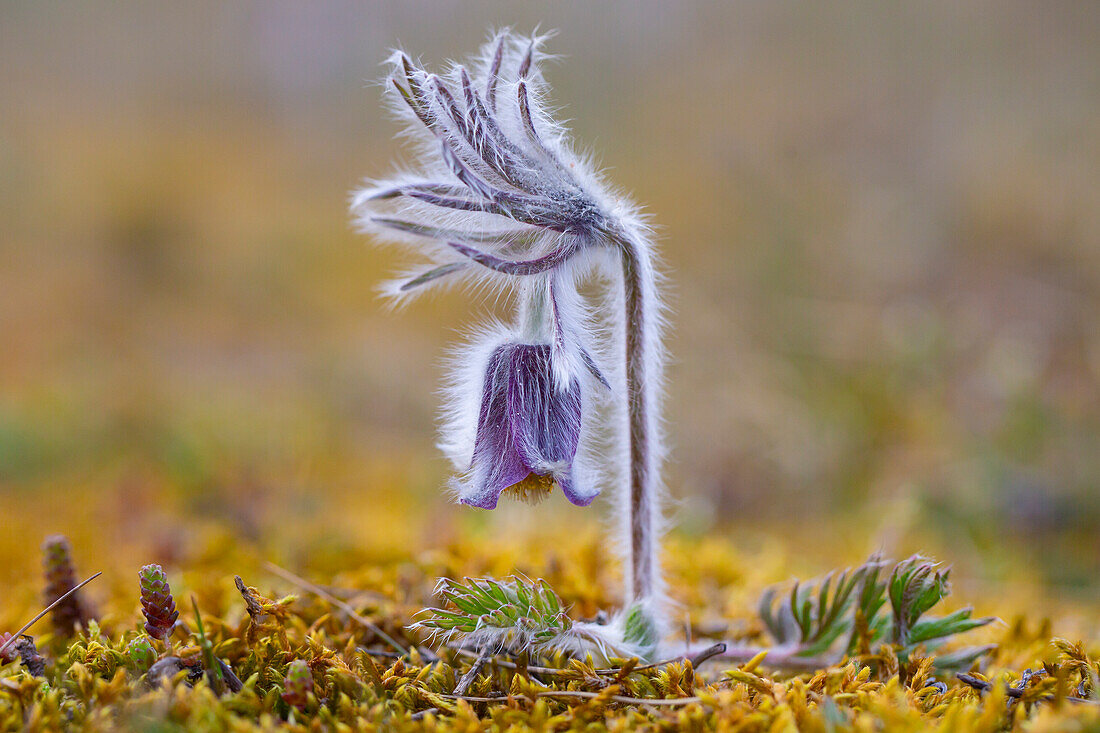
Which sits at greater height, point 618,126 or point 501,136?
point 618,126

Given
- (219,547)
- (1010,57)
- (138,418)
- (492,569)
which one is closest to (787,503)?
(492,569)

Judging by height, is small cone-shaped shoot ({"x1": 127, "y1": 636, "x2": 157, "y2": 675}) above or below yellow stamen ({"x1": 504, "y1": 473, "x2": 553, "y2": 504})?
below

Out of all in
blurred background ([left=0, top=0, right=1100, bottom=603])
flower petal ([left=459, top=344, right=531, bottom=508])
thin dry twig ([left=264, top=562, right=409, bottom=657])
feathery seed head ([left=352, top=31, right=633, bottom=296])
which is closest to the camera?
flower petal ([left=459, top=344, right=531, bottom=508])

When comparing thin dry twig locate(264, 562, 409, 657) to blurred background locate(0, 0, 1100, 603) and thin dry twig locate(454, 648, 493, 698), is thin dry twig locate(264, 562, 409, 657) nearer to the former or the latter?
thin dry twig locate(454, 648, 493, 698)

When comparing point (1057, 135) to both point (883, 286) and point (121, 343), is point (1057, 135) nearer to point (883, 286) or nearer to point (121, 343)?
point (883, 286)

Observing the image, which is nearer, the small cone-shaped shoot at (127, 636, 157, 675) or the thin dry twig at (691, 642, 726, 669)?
the small cone-shaped shoot at (127, 636, 157, 675)

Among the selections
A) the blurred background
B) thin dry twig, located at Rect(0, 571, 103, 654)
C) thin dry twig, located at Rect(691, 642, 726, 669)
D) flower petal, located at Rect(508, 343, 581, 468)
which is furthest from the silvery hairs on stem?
the blurred background

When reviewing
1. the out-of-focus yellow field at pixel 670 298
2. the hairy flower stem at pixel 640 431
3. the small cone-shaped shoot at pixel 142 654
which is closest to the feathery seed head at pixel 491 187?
the hairy flower stem at pixel 640 431

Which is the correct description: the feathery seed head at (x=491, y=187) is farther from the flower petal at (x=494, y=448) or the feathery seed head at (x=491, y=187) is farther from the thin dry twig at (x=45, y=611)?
the thin dry twig at (x=45, y=611)
